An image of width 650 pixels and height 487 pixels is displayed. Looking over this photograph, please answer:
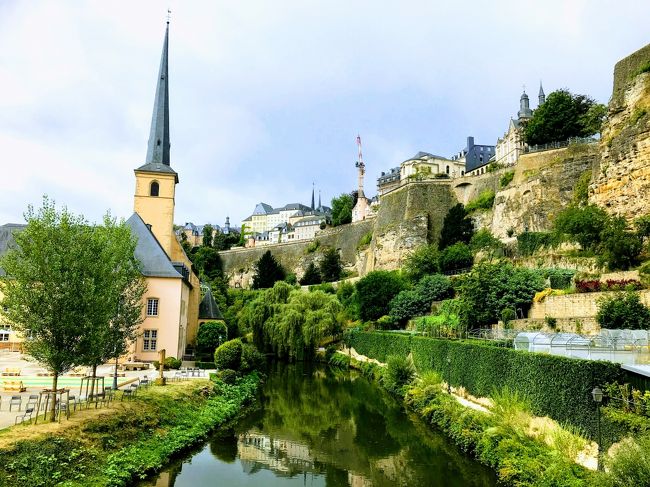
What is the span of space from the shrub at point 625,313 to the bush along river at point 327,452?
7.99 m

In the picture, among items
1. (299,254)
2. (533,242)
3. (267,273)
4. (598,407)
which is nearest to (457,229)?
(533,242)

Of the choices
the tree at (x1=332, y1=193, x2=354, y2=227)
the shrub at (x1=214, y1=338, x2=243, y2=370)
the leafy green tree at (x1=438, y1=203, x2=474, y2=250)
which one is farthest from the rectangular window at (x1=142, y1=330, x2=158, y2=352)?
the tree at (x1=332, y1=193, x2=354, y2=227)

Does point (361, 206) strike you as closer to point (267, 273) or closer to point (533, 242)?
point (267, 273)

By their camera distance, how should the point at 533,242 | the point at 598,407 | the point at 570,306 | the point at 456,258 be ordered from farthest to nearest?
1. the point at 456,258
2. the point at 533,242
3. the point at 570,306
4. the point at 598,407

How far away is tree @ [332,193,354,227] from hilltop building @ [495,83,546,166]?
74.4 feet

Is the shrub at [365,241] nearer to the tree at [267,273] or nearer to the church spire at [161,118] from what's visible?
the tree at [267,273]

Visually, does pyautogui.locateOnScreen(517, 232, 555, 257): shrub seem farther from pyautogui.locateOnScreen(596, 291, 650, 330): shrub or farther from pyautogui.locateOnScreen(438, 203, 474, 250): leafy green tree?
pyautogui.locateOnScreen(596, 291, 650, 330): shrub

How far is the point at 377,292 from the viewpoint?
43719 millimetres

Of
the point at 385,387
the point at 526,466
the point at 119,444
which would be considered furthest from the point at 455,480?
the point at 385,387

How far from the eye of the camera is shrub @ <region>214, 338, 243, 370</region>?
25578 millimetres

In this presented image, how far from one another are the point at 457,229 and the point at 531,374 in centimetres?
3449

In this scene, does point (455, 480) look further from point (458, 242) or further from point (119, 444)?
point (458, 242)

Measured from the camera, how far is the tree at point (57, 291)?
43.2ft

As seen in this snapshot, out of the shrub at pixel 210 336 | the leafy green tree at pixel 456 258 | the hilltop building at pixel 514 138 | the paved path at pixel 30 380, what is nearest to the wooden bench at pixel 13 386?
the paved path at pixel 30 380
